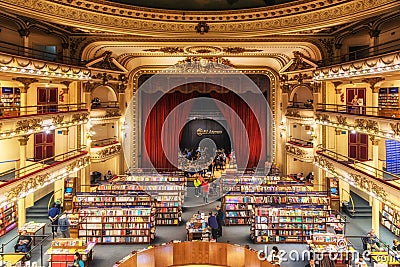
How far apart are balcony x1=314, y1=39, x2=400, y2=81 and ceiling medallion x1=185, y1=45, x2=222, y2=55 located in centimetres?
473

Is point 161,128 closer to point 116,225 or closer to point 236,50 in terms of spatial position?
point 236,50

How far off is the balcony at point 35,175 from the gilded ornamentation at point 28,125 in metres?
1.15

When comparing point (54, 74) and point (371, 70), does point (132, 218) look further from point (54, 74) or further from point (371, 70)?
point (371, 70)

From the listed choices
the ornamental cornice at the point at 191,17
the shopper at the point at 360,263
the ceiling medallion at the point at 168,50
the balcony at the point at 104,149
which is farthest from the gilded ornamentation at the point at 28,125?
the shopper at the point at 360,263

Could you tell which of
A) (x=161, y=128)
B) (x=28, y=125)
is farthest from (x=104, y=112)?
(x=28, y=125)

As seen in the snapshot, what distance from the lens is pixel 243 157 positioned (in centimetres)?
2291

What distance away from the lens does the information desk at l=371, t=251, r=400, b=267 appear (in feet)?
34.1

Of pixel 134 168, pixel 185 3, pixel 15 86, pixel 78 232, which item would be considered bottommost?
pixel 78 232

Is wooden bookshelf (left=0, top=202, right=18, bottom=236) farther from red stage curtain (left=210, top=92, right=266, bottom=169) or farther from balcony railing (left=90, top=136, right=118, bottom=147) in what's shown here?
red stage curtain (left=210, top=92, right=266, bottom=169)

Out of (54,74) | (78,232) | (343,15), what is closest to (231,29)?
(343,15)

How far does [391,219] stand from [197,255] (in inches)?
302

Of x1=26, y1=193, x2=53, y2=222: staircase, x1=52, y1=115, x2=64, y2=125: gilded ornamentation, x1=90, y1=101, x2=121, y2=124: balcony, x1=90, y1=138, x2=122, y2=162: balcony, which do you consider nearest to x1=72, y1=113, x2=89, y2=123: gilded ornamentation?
x1=90, y1=101, x2=121, y2=124: balcony

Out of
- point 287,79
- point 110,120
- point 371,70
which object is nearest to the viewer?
point 371,70

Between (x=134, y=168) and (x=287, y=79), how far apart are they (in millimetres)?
9935
